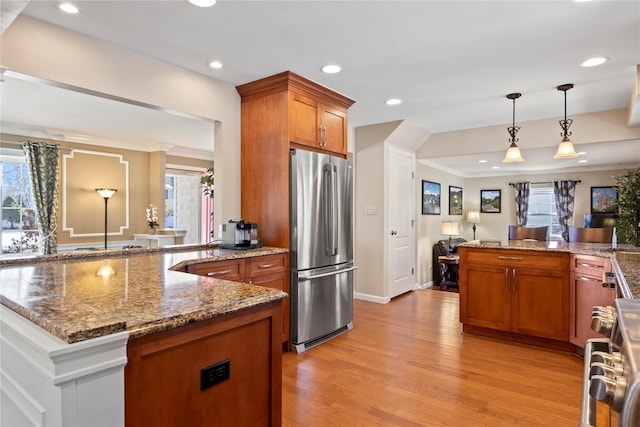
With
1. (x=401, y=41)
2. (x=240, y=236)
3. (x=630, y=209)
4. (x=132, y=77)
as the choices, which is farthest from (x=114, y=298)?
(x=630, y=209)

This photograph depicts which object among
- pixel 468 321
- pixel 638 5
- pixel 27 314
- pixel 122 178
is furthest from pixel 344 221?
pixel 122 178

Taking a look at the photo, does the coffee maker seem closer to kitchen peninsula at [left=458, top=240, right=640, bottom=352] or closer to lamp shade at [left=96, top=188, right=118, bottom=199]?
kitchen peninsula at [left=458, top=240, right=640, bottom=352]

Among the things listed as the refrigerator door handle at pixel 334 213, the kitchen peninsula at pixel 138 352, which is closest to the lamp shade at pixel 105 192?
the refrigerator door handle at pixel 334 213

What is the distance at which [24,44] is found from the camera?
6.98 ft

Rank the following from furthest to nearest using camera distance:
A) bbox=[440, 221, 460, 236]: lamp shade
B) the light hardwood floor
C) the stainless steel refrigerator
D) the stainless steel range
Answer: bbox=[440, 221, 460, 236]: lamp shade
the stainless steel refrigerator
the light hardwood floor
the stainless steel range

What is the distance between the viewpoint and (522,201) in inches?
344

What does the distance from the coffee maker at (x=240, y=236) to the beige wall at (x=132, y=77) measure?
0.78 ft

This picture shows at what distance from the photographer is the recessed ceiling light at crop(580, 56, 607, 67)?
2.75 meters

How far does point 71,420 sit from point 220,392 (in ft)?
Answer: 1.38

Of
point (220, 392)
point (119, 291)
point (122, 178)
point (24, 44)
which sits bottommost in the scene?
point (220, 392)

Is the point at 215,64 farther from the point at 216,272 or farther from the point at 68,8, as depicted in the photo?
the point at 216,272

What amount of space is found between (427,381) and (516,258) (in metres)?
1.51

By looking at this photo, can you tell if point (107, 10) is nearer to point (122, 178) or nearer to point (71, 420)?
point (71, 420)

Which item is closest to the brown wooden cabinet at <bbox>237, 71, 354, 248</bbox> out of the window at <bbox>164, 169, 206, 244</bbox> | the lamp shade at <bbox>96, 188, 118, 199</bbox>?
the lamp shade at <bbox>96, 188, 118, 199</bbox>
